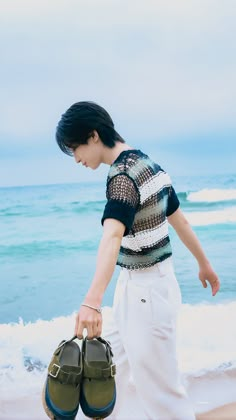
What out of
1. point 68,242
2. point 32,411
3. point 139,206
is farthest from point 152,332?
point 68,242

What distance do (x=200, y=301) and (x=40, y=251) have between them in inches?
193

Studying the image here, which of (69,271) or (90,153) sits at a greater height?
(90,153)

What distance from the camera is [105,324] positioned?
254 cm

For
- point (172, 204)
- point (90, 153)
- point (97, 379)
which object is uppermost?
point (90, 153)

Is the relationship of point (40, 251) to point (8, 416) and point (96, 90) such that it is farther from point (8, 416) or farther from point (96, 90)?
point (8, 416)

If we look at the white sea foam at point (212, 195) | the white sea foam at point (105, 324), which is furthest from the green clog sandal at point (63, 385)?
the white sea foam at point (212, 195)

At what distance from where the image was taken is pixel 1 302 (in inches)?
256

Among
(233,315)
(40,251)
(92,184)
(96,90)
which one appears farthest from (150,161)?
(92,184)

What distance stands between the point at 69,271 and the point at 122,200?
664cm

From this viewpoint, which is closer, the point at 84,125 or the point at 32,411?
the point at 84,125

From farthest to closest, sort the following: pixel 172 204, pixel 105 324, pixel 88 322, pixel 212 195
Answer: pixel 212 195 < pixel 105 324 < pixel 172 204 < pixel 88 322

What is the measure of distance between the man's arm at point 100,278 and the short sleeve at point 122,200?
0.02 m

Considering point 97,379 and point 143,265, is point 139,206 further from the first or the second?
point 97,379

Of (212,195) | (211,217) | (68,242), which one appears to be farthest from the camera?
(212,195)
